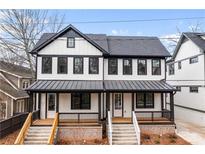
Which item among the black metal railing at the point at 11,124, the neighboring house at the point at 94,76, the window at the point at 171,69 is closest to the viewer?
the black metal railing at the point at 11,124

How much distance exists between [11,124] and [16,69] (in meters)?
3.74

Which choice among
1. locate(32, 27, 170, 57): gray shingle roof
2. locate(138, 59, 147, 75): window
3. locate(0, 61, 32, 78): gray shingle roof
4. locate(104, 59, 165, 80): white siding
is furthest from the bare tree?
locate(138, 59, 147, 75): window

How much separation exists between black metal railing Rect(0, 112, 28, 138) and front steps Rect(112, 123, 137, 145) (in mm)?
3592

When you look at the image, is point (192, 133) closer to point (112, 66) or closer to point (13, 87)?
point (112, 66)

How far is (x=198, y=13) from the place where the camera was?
573 centimetres

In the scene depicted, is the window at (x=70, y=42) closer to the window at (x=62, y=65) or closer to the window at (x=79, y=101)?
the window at (x=62, y=65)

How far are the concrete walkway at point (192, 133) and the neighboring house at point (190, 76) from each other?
76cm

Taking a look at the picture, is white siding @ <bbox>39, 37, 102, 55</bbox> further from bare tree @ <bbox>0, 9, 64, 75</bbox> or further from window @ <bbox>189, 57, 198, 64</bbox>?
window @ <bbox>189, 57, 198, 64</bbox>

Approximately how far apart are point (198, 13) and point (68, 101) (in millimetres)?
5990

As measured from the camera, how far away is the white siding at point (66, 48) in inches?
342

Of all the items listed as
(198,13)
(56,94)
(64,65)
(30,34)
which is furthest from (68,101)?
(198,13)

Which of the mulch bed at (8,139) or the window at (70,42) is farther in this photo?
the window at (70,42)

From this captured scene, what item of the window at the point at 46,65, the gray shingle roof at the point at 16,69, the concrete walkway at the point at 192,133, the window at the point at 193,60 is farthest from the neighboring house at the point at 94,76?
the gray shingle roof at the point at 16,69
